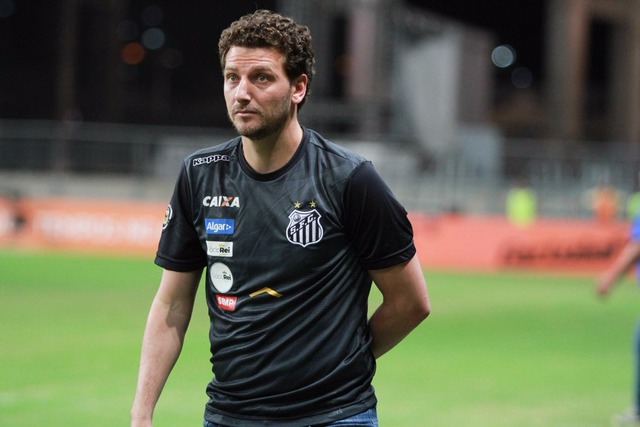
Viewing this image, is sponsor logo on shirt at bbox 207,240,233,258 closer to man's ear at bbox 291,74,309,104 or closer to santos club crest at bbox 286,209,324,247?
santos club crest at bbox 286,209,324,247

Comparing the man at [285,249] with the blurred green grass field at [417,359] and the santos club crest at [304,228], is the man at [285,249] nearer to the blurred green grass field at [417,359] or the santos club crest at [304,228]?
Result: the santos club crest at [304,228]

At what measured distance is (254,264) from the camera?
380 centimetres

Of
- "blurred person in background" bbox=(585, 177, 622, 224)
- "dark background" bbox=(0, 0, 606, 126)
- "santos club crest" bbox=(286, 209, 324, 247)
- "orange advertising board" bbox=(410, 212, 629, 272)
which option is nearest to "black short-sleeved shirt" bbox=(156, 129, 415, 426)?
"santos club crest" bbox=(286, 209, 324, 247)

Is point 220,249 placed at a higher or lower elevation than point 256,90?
lower

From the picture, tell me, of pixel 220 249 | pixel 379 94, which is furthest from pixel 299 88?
pixel 379 94

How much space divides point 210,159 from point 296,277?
556 millimetres

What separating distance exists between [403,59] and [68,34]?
1731cm

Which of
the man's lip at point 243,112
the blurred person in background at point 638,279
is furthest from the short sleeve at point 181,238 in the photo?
the blurred person in background at point 638,279

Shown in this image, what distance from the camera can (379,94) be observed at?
35.2m

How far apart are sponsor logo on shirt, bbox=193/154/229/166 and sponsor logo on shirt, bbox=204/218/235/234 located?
0.71 feet

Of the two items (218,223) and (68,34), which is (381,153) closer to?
(68,34)

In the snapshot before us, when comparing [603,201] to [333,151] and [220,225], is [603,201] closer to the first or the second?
[333,151]

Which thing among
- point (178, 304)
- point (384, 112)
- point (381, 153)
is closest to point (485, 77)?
point (384, 112)

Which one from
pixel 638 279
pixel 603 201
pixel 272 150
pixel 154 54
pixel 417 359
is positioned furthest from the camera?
pixel 154 54
